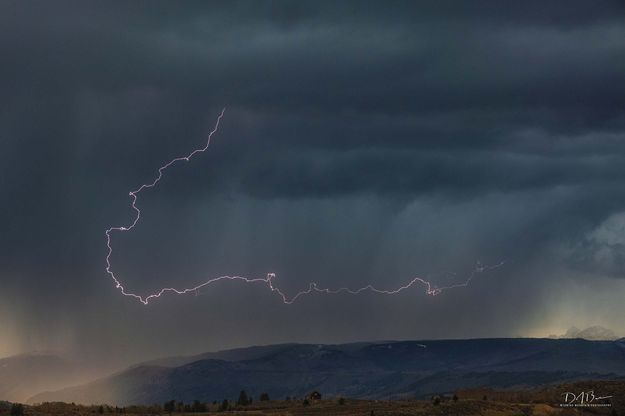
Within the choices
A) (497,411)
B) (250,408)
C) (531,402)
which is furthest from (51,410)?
(531,402)

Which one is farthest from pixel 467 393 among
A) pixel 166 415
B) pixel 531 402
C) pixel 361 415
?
pixel 166 415

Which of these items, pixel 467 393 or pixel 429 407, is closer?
pixel 429 407

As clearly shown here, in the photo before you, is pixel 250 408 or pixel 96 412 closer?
pixel 96 412

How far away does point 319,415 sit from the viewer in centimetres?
10425

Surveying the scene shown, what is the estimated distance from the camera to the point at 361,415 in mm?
100500

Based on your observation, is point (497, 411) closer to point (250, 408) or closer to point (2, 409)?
point (250, 408)

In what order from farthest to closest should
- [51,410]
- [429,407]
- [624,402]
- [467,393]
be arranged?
[467,393] < [624,402] < [429,407] < [51,410]

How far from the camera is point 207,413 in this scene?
344ft

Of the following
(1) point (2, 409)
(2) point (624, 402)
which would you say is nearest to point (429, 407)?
(2) point (624, 402)

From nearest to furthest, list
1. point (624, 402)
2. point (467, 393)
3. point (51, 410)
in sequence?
point (51, 410)
point (624, 402)
point (467, 393)

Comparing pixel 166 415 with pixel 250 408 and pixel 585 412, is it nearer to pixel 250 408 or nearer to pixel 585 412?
pixel 250 408

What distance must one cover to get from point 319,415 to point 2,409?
1282 inches

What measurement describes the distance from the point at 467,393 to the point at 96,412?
5860 centimetres

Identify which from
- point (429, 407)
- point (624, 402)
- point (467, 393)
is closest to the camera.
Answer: point (429, 407)
